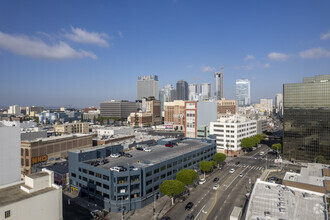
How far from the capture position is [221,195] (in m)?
55.6

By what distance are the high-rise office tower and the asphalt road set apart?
19.8 meters

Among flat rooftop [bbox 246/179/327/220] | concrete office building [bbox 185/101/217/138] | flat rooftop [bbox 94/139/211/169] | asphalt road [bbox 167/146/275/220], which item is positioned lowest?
asphalt road [bbox 167/146/275/220]

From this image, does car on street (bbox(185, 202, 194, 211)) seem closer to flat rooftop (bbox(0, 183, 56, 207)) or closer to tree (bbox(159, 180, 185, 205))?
tree (bbox(159, 180, 185, 205))

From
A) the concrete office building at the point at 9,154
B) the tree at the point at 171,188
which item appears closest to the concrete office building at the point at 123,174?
Answer: the tree at the point at 171,188

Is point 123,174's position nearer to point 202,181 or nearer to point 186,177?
point 186,177

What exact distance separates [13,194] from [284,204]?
42.1 m

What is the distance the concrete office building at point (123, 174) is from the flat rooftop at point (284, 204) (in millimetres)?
23587

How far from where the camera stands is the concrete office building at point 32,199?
27.9 meters

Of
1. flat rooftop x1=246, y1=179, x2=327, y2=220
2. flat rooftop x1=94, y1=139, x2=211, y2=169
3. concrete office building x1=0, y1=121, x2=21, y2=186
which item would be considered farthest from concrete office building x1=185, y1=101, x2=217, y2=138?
concrete office building x1=0, y1=121, x2=21, y2=186

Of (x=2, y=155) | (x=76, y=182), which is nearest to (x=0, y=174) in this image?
(x=2, y=155)

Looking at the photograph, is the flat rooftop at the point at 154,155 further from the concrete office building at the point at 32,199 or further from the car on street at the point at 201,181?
the concrete office building at the point at 32,199

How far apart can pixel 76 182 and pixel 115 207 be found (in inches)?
649

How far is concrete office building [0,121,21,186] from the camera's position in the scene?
45.1 metres

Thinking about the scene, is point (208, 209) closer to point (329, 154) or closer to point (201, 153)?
point (201, 153)
